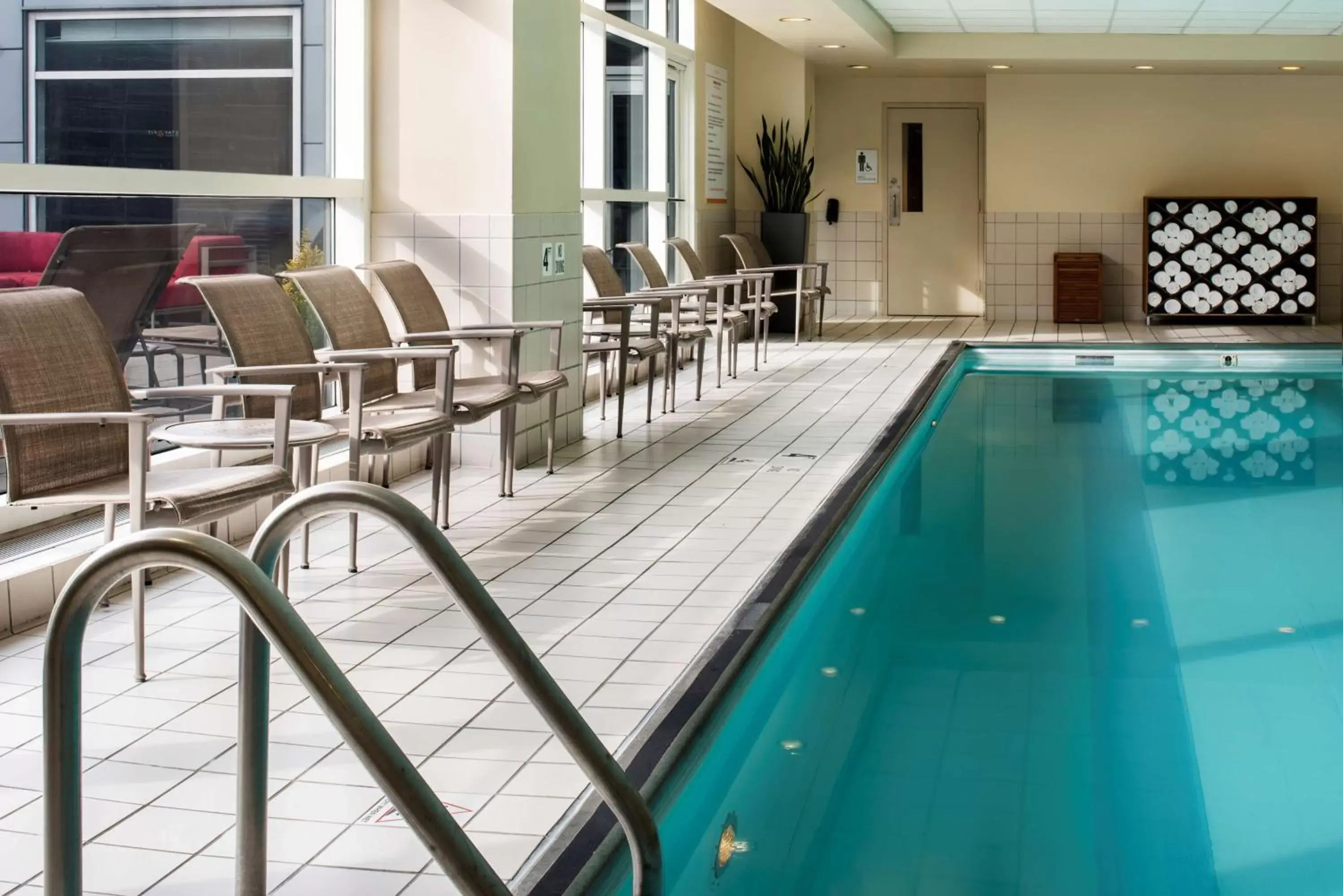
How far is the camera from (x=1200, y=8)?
10609 millimetres

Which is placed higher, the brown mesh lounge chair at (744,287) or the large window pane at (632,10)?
the large window pane at (632,10)

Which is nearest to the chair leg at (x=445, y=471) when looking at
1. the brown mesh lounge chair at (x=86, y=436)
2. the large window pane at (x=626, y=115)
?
the brown mesh lounge chair at (x=86, y=436)

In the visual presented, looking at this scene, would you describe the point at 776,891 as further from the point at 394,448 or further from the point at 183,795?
the point at 394,448

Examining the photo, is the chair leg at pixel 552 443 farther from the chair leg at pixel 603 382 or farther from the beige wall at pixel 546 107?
the chair leg at pixel 603 382

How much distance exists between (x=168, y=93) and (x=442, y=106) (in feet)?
4.30

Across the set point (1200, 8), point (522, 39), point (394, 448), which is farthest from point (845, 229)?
point (394, 448)

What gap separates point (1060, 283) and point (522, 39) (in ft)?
27.8

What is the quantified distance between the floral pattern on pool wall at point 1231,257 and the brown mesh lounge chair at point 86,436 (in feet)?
35.5

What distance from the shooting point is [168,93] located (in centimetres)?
494

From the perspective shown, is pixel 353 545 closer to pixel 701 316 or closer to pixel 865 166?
pixel 701 316

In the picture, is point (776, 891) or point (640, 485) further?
point (640, 485)

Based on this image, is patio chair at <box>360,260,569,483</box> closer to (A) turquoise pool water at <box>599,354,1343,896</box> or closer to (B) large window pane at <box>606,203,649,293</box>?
(A) turquoise pool water at <box>599,354,1343,896</box>

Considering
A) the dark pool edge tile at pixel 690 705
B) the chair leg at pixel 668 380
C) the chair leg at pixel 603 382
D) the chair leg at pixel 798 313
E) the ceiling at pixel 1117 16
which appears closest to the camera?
the dark pool edge tile at pixel 690 705

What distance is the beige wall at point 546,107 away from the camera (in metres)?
6.00
